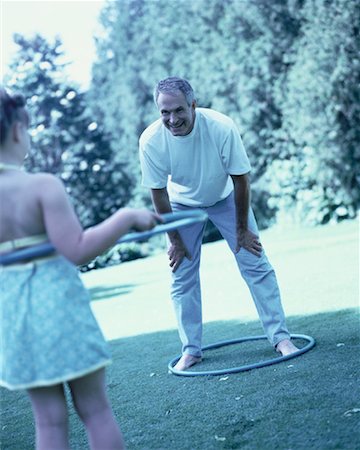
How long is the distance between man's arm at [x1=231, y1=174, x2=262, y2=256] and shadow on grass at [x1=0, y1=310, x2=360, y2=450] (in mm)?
682

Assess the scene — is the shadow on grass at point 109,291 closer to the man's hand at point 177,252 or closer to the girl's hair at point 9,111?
the man's hand at point 177,252

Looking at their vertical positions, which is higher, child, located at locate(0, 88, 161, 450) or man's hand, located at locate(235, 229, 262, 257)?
child, located at locate(0, 88, 161, 450)

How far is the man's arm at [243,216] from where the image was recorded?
4.37 meters

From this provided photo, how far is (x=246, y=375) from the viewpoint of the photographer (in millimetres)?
4078

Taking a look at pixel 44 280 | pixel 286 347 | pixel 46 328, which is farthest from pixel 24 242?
pixel 286 347

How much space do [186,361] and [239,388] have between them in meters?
0.85

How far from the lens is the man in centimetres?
432

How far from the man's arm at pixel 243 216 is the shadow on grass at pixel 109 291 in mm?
5854

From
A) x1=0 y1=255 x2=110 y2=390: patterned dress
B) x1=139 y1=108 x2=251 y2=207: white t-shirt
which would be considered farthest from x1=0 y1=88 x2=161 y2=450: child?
x1=139 y1=108 x2=251 y2=207: white t-shirt

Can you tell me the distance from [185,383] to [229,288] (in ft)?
14.3

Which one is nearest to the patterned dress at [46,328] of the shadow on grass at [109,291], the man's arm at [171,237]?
the man's arm at [171,237]

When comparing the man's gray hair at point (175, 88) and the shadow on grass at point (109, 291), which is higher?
the man's gray hair at point (175, 88)

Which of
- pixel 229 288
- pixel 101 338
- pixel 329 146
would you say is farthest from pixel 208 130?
pixel 329 146

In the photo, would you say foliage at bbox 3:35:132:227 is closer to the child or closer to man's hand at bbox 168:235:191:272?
man's hand at bbox 168:235:191:272
